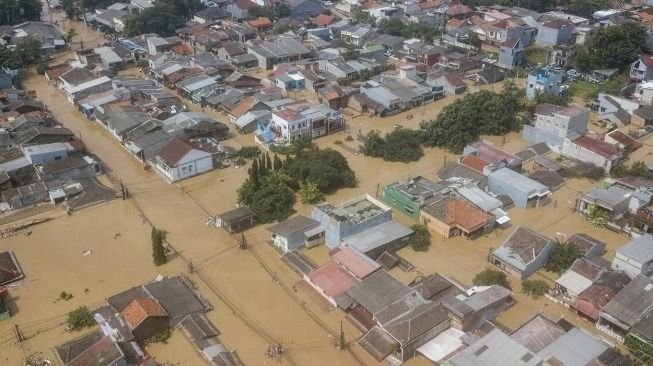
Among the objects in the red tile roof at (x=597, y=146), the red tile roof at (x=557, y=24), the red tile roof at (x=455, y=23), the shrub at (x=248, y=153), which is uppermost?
the red tile roof at (x=557, y=24)

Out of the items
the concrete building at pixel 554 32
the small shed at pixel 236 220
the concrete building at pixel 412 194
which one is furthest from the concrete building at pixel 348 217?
the concrete building at pixel 554 32

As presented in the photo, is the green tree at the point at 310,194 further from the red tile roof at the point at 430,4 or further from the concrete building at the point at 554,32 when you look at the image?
the red tile roof at the point at 430,4

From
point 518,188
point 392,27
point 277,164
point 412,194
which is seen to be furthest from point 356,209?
point 392,27

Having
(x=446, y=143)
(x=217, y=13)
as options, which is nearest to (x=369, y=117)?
(x=446, y=143)

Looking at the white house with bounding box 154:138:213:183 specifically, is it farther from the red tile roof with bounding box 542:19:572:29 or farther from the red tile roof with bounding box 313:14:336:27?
the red tile roof with bounding box 542:19:572:29

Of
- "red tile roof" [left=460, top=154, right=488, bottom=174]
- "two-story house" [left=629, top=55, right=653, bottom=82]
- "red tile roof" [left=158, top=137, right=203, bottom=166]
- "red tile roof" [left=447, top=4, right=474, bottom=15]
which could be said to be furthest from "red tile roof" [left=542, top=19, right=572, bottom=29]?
"red tile roof" [left=158, top=137, right=203, bottom=166]

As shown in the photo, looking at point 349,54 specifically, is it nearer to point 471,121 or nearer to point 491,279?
point 471,121
